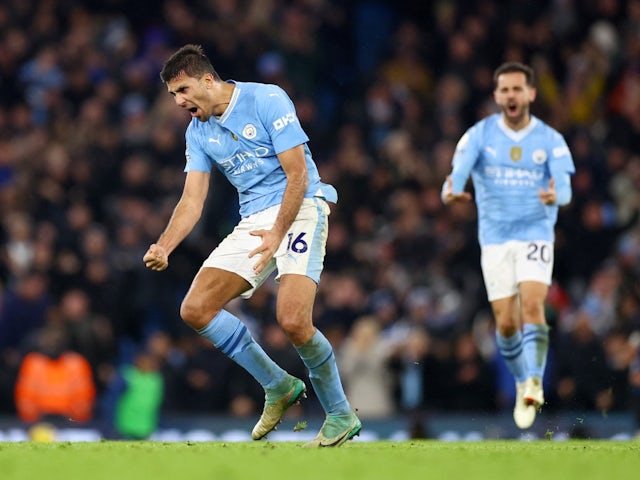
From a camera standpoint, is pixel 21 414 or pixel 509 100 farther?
pixel 21 414

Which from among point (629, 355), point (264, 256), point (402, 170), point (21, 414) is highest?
point (264, 256)

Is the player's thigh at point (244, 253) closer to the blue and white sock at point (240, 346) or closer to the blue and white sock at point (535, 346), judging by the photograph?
the blue and white sock at point (240, 346)

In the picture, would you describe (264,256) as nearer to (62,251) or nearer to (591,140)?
(62,251)

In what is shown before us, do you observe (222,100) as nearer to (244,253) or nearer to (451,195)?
(244,253)

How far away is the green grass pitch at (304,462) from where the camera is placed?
20.7ft

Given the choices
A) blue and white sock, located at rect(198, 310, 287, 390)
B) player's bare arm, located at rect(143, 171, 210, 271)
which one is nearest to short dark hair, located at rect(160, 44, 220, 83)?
player's bare arm, located at rect(143, 171, 210, 271)

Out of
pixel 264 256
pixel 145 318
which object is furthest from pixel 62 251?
pixel 264 256

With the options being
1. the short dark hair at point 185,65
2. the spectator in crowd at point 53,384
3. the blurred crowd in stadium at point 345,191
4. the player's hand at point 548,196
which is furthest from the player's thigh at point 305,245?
the spectator in crowd at point 53,384

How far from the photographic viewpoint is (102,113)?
17172mm

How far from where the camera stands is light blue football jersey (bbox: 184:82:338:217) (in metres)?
8.45

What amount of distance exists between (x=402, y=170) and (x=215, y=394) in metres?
3.96

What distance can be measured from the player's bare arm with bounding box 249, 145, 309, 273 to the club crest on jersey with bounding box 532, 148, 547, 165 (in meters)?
2.78

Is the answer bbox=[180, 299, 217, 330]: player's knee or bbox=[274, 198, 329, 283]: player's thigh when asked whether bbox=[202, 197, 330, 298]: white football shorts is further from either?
bbox=[180, 299, 217, 330]: player's knee

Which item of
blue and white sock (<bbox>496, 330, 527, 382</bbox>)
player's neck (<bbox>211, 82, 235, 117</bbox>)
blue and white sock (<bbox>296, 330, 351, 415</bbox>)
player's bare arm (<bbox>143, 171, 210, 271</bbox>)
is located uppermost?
player's neck (<bbox>211, 82, 235, 117</bbox>)
